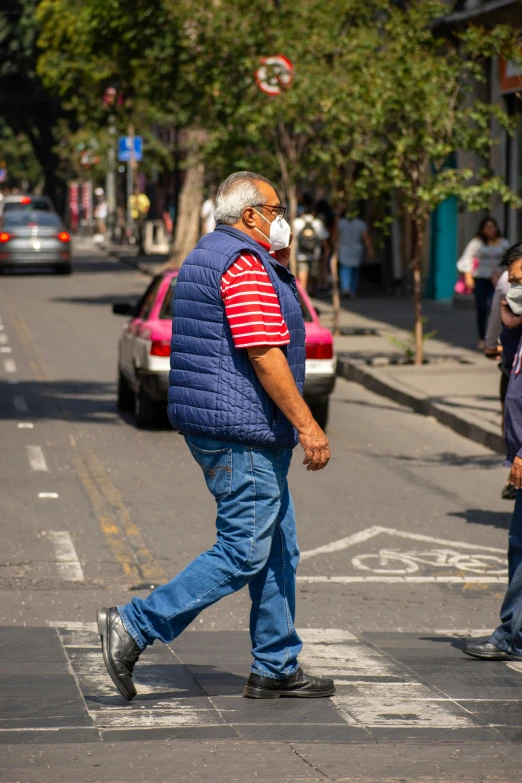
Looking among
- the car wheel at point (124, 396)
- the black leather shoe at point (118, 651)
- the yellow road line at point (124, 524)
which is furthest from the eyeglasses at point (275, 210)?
the car wheel at point (124, 396)

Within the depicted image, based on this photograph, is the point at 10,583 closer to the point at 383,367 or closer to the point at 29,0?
the point at 383,367

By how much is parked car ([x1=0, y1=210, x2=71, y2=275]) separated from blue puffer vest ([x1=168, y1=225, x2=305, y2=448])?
→ 1280 inches

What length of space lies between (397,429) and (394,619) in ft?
23.0

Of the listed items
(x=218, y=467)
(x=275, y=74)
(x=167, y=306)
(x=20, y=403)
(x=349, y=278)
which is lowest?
(x=20, y=403)

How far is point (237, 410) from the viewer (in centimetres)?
512

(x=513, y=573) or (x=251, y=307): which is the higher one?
(x=251, y=307)

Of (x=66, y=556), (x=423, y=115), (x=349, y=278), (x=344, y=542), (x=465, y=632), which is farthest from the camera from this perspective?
(x=349, y=278)

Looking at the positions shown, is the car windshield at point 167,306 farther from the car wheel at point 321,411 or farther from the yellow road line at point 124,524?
the yellow road line at point 124,524

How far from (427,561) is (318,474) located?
282 centimetres

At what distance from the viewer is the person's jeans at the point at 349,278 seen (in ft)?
97.8

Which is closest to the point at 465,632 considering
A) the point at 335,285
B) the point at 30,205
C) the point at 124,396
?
the point at 124,396

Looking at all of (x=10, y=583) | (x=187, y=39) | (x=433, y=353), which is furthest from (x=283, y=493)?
(x=187, y=39)

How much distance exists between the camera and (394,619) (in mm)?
7219

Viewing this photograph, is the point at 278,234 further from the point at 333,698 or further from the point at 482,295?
the point at 482,295
